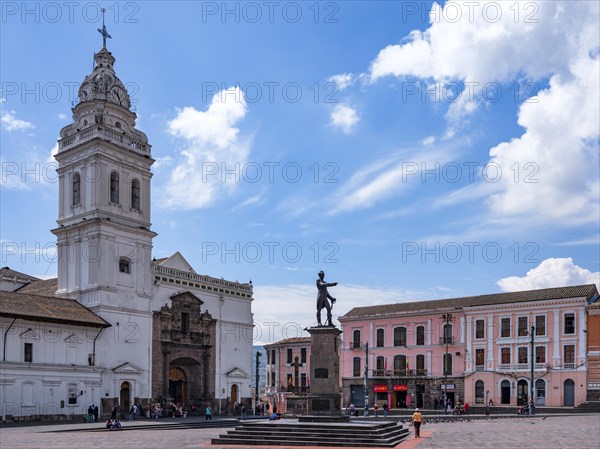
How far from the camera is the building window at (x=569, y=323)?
50375 mm

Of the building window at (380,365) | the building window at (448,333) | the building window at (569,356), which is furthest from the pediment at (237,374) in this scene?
the building window at (569,356)

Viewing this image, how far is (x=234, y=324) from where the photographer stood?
175ft

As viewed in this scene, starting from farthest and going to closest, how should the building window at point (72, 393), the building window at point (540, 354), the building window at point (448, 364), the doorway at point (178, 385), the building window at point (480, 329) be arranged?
the building window at point (448, 364) < the building window at point (480, 329) < the building window at point (540, 354) < the doorway at point (178, 385) < the building window at point (72, 393)

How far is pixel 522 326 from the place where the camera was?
5291 cm

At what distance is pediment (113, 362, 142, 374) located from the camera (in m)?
43.4

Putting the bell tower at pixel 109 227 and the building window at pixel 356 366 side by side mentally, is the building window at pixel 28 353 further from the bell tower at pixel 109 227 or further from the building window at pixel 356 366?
the building window at pixel 356 366

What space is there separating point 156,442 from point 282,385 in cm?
5805

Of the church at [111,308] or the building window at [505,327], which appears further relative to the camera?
the building window at [505,327]

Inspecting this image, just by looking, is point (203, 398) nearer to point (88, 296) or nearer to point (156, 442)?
point (88, 296)

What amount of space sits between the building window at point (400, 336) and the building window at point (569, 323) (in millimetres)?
13741

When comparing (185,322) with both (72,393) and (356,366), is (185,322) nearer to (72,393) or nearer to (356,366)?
(72,393)

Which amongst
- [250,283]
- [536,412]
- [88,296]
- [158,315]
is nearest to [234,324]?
[250,283]

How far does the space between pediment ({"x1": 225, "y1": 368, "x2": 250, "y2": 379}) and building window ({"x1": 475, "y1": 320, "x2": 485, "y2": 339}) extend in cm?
1844

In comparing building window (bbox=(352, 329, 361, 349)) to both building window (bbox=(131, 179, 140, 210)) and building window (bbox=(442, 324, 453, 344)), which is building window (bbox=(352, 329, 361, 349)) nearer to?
building window (bbox=(442, 324, 453, 344))
